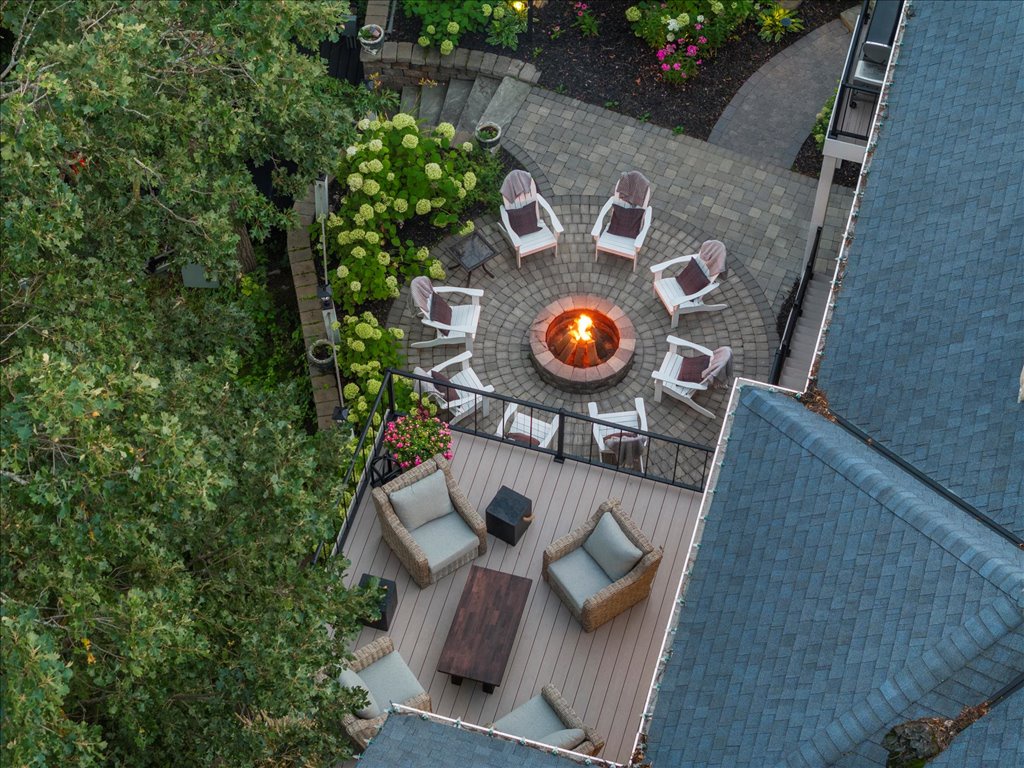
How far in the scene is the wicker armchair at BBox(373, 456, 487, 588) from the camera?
14.3 m

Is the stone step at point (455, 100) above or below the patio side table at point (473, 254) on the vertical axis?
above

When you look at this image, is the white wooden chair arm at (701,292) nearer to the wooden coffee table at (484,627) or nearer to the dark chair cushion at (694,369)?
the dark chair cushion at (694,369)

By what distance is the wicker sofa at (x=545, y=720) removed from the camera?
42.8ft

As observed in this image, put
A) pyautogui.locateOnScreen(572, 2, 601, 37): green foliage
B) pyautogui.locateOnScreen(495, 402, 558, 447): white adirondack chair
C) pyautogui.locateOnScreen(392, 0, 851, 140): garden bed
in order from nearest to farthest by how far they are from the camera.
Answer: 1. pyautogui.locateOnScreen(495, 402, 558, 447): white adirondack chair
2. pyautogui.locateOnScreen(392, 0, 851, 140): garden bed
3. pyautogui.locateOnScreen(572, 2, 601, 37): green foliage

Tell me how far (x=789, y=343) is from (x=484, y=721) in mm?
7116

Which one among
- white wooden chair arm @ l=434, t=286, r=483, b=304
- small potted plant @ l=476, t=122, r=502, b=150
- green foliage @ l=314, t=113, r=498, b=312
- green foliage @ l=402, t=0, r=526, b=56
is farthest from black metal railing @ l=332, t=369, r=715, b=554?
green foliage @ l=402, t=0, r=526, b=56

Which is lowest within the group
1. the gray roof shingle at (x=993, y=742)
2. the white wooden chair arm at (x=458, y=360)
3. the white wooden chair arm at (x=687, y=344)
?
the gray roof shingle at (x=993, y=742)

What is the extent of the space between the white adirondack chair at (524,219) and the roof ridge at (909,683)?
1131 centimetres

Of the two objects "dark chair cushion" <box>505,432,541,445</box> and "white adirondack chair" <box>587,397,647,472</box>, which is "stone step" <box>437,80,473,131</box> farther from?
"dark chair cushion" <box>505,432,541,445</box>

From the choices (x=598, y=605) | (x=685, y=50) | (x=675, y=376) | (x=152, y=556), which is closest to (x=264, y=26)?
(x=152, y=556)

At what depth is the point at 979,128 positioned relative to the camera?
13039 mm

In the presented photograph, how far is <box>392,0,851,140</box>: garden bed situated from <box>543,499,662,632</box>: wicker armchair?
29.7 feet

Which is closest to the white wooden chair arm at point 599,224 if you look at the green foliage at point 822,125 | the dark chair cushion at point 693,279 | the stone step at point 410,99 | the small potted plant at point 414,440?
the dark chair cushion at point 693,279

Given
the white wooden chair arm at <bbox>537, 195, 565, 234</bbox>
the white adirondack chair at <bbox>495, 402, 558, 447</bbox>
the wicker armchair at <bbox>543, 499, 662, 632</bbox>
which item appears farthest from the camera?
the white wooden chair arm at <bbox>537, 195, 565, 234</bbox>
